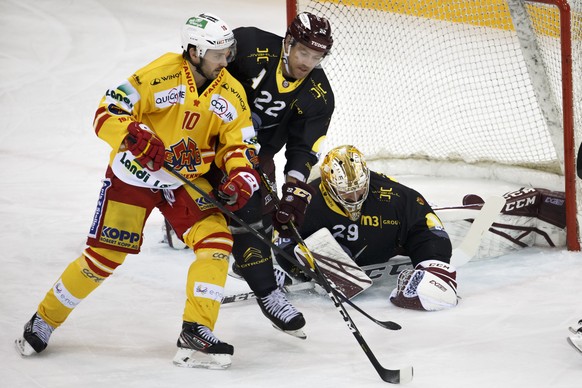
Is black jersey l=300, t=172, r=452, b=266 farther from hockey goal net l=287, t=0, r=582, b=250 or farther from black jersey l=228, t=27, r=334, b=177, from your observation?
hockey goal net l=287, t=0, r=582, b=250

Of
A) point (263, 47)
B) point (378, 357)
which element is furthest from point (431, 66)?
point (378, 357)

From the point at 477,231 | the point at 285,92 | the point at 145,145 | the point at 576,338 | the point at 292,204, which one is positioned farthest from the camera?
the point at 477,231

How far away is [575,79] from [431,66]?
4.19 ft

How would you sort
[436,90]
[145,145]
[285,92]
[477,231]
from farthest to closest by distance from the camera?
[436,90], [477,231], [285,92], [145,145]

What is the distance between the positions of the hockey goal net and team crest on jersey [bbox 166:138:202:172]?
1760 millimetres

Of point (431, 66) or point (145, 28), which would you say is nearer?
point (431, 66)

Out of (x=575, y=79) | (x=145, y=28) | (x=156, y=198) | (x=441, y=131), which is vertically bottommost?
(x=145, y=28)

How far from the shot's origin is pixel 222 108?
330 centimetres

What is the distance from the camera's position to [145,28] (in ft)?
27.2

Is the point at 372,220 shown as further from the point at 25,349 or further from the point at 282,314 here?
the point at 25,349

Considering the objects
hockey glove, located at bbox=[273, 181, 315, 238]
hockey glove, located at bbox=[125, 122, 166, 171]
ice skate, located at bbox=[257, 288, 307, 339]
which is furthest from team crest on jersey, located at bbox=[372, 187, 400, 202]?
hockey glove, located at bbox=[125, 122, 166, 171]

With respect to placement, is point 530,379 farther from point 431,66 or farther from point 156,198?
point 431,66

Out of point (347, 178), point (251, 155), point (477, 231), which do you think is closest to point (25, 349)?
point (251, 155)

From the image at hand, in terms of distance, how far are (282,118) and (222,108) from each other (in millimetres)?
626
